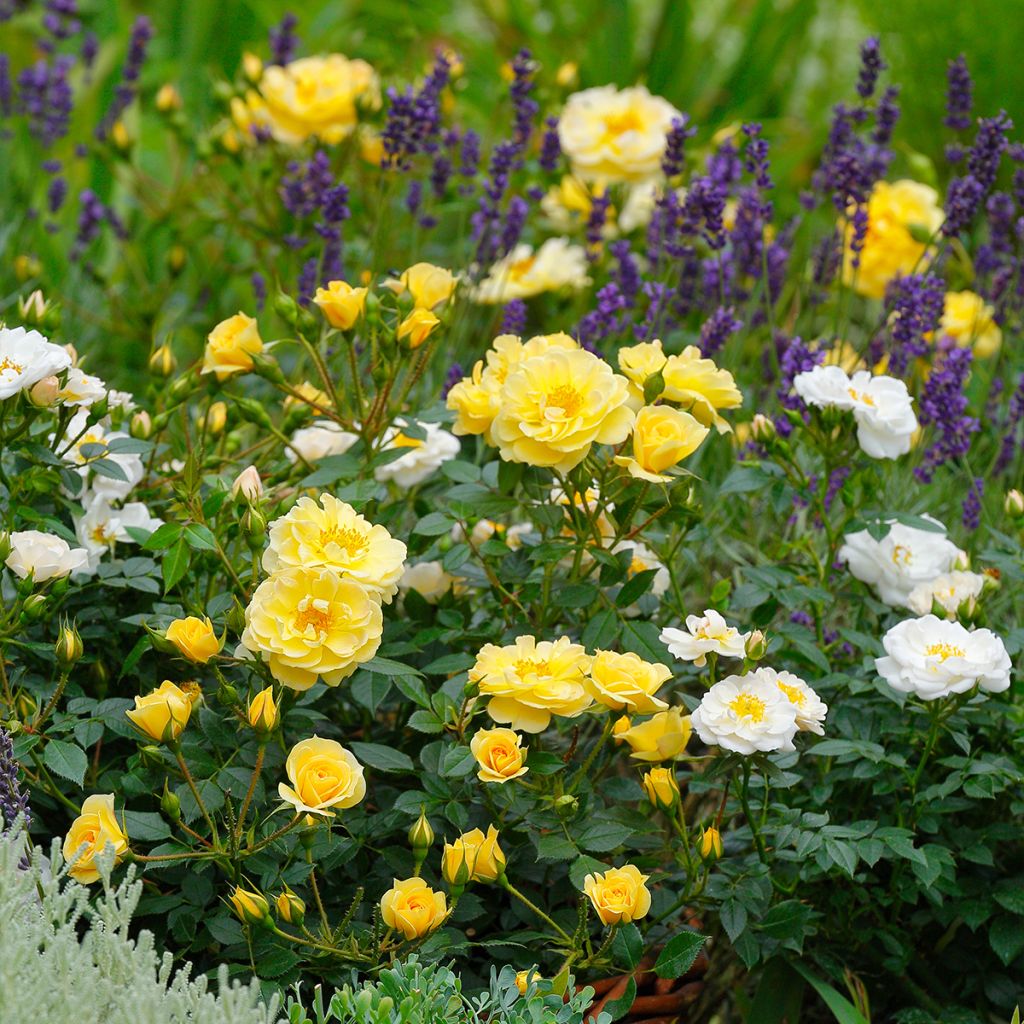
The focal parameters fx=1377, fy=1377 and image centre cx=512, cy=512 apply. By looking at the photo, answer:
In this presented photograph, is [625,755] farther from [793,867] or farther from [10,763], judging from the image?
[10,763]

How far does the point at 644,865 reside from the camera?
1.41 metres

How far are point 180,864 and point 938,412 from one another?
1.11 metres

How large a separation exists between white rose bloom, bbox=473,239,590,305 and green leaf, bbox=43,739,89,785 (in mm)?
1372

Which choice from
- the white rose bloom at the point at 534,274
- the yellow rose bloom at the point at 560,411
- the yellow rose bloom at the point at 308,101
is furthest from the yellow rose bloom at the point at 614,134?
the yellow rose bloom at the point at 560,411

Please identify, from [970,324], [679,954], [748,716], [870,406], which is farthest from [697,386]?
[970,324]

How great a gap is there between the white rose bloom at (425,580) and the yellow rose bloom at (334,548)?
12.9 inches

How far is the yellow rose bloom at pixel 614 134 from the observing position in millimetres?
2533

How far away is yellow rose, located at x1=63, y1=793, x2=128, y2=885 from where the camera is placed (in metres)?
1.19

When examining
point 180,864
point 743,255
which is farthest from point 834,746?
point 743,255

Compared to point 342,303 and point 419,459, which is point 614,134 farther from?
point 342,303

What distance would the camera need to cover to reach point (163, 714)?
47.6 inches

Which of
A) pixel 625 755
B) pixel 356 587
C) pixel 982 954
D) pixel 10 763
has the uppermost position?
pixel 356 587

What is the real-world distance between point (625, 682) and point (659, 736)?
116 mm

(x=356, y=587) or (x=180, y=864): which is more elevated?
(x=356, y=587)
